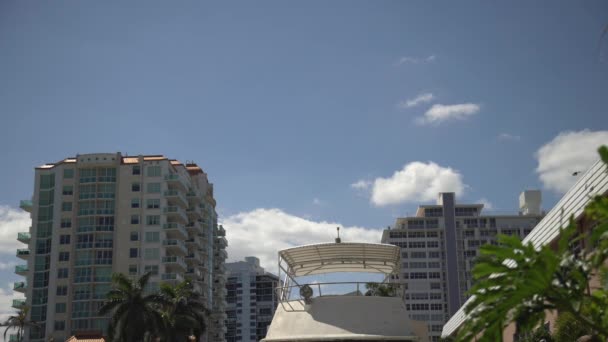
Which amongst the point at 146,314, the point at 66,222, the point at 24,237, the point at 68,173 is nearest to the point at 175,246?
the point at 66,222

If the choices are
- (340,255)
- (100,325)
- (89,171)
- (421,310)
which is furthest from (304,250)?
(421,310)

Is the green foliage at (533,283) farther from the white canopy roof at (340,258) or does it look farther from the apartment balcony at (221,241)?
the apartment balcony at (221,241)

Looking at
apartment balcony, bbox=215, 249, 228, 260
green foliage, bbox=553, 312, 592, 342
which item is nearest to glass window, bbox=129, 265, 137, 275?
apartment balcony, bbox=215, 249, 228, 260

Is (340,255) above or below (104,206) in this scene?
below

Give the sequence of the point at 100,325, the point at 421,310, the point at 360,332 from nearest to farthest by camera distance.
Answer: the point at 360,332 < the point at 100,325 < the point at 421,310

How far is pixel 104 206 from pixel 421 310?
231 ft

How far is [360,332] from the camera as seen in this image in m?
17.6

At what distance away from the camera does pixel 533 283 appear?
23.7 ft

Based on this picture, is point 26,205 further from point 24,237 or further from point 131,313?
point 131,313

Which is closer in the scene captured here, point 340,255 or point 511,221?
point 340,255

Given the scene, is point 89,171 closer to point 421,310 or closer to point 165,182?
point 165,182

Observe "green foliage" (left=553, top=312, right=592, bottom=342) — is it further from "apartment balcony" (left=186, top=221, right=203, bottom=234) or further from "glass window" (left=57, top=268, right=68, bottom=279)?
"apartment balcony" (left=186, top=221, right=203, bottom=234)

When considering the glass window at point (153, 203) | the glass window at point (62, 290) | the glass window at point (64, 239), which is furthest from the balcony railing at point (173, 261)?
the glass window at point (64, 239)

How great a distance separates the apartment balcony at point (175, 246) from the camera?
9600cm
